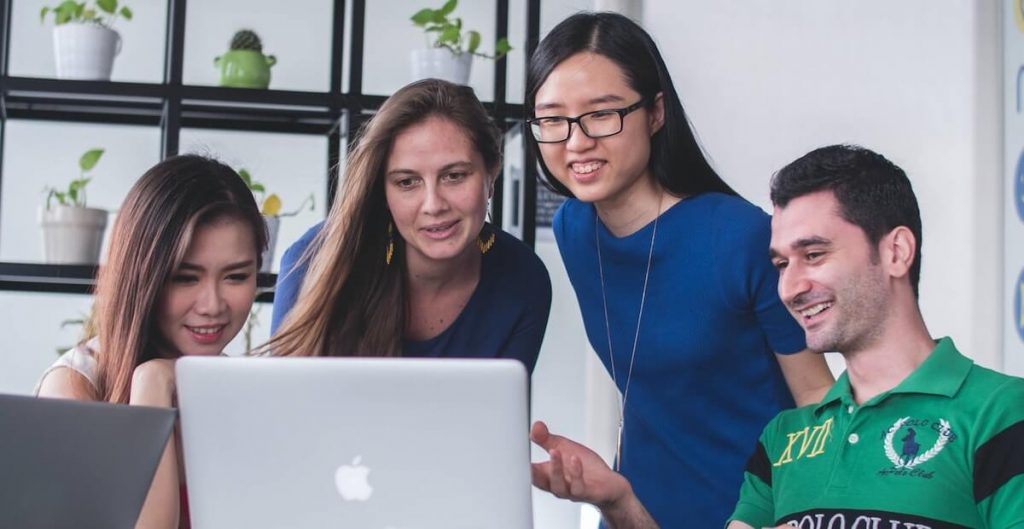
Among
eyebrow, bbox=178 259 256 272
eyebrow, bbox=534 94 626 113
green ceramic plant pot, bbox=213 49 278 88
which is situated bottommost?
eyebrow, bbox=178 259 256 272

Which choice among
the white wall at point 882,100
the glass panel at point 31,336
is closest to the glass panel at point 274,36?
the glass panel at point 31,336

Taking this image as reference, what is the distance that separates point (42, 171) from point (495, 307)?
188 cm

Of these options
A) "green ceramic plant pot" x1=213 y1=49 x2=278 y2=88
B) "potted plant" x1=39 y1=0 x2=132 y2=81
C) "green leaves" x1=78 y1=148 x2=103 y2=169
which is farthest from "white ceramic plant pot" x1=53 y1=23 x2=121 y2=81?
"green ceramic plant pot" x1=213 y1=49 x2=278 y2=88

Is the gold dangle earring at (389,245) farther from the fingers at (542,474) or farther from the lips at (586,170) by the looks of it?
the fingers at (542,474)

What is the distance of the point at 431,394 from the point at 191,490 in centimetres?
25

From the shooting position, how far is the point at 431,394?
1.07 metres

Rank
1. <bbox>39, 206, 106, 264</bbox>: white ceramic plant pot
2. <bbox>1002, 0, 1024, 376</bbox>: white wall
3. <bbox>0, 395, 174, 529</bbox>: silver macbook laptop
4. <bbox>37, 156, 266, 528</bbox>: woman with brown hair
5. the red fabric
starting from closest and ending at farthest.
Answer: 1. <bbox>0, 395, 174, 529</bbox>: silver macbook laptop
2. the red fabric
3. <bbox>37, 156, 266, 528</bbox>: woman with brown hair
4. <bbox>1002, 0, 1024, 376</bbox>: white wall
5. <bbox>39, 206, 106, 264</bbox>: white ceramic plant pot

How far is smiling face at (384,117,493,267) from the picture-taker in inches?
73.4

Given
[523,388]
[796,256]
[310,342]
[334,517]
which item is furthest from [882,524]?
[310,342]

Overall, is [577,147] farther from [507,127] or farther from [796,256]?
[507,127]

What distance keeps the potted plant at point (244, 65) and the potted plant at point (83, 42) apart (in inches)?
11.0

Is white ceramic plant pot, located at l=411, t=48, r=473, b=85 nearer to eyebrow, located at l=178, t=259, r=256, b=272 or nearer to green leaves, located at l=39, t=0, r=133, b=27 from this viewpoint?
Answer: green leaves, located at l=39, t=0, r=133, b=27

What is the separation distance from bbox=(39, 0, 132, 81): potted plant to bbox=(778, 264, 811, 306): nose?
2156mm

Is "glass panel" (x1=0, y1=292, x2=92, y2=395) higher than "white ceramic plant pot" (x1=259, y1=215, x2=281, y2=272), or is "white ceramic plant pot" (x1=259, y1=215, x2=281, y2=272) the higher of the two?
"white ceramic plant pot" (x1=259, y1=215, x2=281, y2=272)
